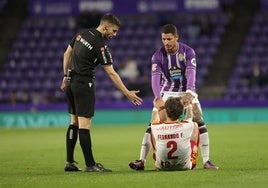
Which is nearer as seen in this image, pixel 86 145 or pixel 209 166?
pixel 209 166

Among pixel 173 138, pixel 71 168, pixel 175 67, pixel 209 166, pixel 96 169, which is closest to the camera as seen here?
pixel 173 138

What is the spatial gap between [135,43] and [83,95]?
20436 millimetres

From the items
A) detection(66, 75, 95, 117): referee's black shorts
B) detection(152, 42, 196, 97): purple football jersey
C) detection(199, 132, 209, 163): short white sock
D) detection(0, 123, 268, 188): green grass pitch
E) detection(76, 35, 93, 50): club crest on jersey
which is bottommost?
detection(0, 123, 268, 188): green grass pitch

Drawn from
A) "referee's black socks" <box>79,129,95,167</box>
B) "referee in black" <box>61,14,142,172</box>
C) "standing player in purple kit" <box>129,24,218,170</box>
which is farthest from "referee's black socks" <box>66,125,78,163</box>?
"standing player in purple kit" <box>129,24,218,170</box>

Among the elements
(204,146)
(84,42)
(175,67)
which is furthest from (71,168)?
(175,67)

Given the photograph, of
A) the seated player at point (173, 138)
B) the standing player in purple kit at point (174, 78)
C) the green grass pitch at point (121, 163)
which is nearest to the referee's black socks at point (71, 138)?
the green grass pitch at point (121, 163)

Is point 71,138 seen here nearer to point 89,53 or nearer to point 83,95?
point 83,95

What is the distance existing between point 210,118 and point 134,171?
15.4 meters

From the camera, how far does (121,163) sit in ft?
38.9

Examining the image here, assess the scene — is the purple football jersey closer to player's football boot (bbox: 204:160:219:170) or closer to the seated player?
the seated player

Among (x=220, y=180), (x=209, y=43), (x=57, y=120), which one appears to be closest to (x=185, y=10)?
(x=209, y=43)

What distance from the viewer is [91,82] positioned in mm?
10602

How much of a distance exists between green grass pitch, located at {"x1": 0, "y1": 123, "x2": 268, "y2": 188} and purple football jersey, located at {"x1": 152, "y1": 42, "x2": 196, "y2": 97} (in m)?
1.23

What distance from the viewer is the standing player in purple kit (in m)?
10.4
